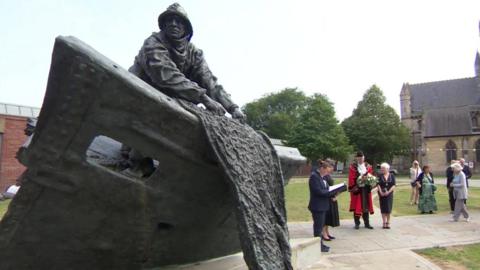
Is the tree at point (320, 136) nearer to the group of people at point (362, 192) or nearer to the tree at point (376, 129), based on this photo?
the tree at point (376, 129)

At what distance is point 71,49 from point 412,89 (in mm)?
72600

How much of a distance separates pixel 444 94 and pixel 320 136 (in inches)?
1184

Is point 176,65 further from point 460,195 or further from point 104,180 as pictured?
point 460,195

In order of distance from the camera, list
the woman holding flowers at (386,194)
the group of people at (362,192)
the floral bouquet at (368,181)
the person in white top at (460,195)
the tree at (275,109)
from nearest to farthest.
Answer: the group of people at (362,192)
the floral bouquet at (368,181)
the woman holding flowers at (386,194)
the person in white top at (460,195)
the tree at (275,109)

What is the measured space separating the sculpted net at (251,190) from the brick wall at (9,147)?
67.4 feet

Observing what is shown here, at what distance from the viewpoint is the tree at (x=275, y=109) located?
62156 millimetres

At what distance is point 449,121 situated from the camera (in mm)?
60250

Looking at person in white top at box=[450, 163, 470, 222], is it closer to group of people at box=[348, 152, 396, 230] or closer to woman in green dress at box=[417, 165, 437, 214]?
woman in green dress at box=[417, 165, 437, 214]

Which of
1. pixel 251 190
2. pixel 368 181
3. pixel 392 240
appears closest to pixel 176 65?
pixel 251 190

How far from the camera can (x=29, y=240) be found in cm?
304

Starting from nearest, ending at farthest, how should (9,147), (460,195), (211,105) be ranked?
1. (211,105)
2. (460,195)
3. (9,147)

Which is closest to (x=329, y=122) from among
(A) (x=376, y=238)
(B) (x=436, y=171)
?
(B) (x=436, y=171)

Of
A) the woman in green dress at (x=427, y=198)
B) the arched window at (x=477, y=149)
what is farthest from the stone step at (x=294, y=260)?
the arched window at (x=477, y=149)

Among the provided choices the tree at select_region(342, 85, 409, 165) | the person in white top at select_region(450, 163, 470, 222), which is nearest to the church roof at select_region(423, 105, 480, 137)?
the tree at select_region(342, 85, 409, 165)
